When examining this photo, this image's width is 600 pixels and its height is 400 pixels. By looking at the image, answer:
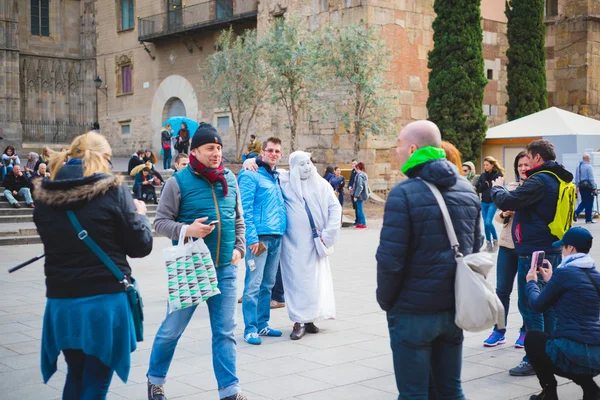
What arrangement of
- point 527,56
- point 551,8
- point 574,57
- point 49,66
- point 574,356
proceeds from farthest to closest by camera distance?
point 49,66, point 551,8, point 574,57, point 527,56, point 574,356

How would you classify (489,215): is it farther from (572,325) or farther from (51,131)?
(51,131)

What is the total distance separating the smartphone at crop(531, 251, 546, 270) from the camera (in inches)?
209

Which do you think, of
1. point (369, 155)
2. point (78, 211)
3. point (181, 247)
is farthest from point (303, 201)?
point (369, 155)

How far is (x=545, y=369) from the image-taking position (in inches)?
196

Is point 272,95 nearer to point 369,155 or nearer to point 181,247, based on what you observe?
point 369,155

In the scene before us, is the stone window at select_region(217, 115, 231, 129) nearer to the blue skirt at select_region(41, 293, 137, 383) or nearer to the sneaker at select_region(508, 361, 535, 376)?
the sneaker at select_region(508, 361, 535, 376)

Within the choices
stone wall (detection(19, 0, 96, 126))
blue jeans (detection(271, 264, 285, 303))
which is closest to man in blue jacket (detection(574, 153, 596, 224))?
blue jeans (detection(271, 264, 285, 303))

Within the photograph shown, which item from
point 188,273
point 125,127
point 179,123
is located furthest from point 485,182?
point 125,127

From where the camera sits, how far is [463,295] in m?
3.68

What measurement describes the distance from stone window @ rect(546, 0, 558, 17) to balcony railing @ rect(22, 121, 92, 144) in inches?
883

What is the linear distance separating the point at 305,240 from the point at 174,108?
27263mm

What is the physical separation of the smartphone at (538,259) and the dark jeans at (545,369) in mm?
501

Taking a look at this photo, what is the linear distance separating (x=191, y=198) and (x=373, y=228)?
14504 mm

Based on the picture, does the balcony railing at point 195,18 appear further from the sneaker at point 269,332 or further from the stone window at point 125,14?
the sneaker at point 269,332
